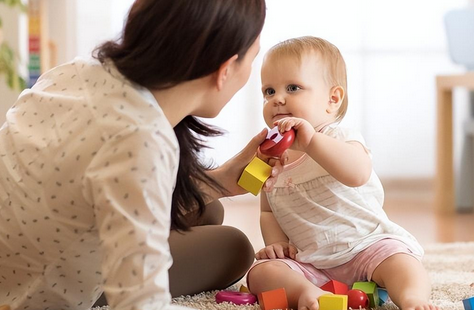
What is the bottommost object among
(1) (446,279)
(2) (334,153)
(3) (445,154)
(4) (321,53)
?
(3) (445,154)

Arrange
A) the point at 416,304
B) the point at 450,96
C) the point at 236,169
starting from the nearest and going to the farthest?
1. the point at 416,304
2. the point at 236,169
3. the point at 450,96

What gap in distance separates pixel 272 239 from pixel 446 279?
0.37m

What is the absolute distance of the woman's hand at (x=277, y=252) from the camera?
1.37m

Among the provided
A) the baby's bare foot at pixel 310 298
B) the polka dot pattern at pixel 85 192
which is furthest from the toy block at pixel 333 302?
the polka dot pattern at pixel 85 192

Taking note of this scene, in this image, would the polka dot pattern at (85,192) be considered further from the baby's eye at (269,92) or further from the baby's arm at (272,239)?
the baby's eye at (269,92)

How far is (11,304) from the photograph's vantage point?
3.51ft

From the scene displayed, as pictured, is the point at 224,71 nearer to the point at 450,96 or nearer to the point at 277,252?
the point at 277,252

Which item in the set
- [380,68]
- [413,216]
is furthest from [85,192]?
[380,68]

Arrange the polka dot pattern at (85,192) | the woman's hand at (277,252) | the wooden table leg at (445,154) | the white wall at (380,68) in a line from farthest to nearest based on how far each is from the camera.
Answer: the white wall at (380,68)
the wooden table leg at (445,154)
the woman's hand at (277,252)
the polka dot pattern at (85,192)

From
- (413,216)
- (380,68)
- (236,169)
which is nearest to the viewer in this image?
(236,169)

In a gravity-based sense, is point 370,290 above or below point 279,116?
below

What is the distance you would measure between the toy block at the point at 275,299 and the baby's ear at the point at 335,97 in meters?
0.37

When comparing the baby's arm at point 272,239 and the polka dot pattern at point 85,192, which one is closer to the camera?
the polka dot pattern at point 85,192

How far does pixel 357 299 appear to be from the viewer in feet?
4.05
